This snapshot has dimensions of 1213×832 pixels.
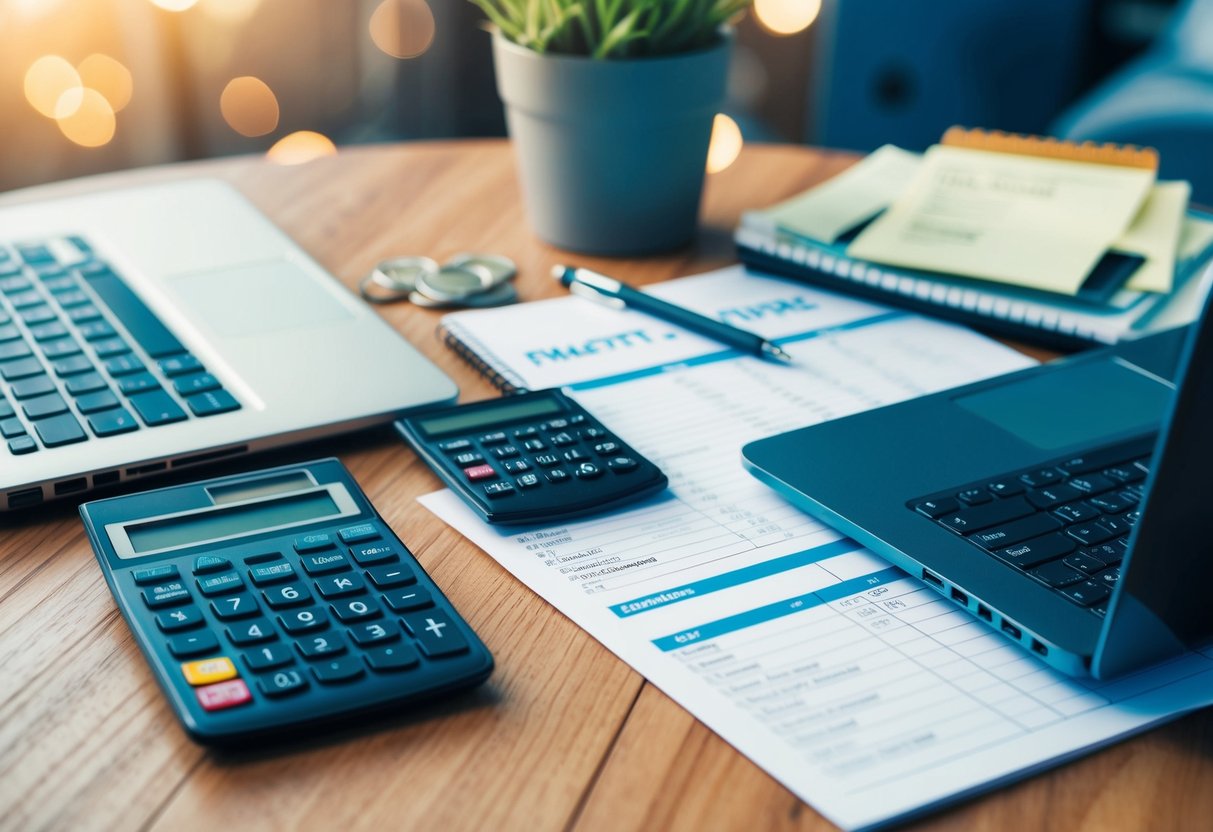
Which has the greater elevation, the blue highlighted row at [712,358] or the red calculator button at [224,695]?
the red calculator button at [224,695]

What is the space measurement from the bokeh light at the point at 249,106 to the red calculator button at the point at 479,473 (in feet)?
5.84

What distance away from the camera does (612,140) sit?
2.61 ft

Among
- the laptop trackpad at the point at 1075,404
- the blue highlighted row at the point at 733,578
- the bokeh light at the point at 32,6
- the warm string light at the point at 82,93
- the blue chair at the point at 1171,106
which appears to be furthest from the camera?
the warm string light at the point at 82,93

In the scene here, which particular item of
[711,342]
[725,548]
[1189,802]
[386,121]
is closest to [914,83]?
[386,121]

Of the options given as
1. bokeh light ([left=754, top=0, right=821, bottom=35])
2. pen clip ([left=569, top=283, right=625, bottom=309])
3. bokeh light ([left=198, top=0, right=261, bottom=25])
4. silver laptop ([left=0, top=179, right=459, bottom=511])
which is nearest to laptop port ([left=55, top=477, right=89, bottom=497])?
silver laptop ([left=0, top=179, right=459, bottom=511])

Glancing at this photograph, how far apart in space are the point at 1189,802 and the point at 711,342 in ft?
1.32

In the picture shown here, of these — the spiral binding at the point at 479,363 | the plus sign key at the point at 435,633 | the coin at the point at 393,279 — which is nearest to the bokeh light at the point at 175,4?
the coin at the point at 393,279

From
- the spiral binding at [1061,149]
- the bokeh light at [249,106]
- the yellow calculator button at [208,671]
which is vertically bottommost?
the bokeh light at [249,106]

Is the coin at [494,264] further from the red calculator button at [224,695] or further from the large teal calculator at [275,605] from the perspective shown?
the red calculator button at [224,695]

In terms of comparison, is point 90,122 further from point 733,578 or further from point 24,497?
point 733,578

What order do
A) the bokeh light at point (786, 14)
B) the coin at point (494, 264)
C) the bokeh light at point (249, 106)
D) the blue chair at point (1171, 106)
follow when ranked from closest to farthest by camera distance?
the coin at point (494, 264) < the blue chair at point (1171, 106) < the bokeh light at point (249, 106) < the bokeh light at point (786, 14)

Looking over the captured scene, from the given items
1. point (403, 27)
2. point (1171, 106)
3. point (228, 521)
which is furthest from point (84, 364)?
point (403, 27)

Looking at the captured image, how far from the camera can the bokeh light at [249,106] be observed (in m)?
2.11

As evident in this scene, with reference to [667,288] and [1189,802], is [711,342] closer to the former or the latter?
[667,288]
